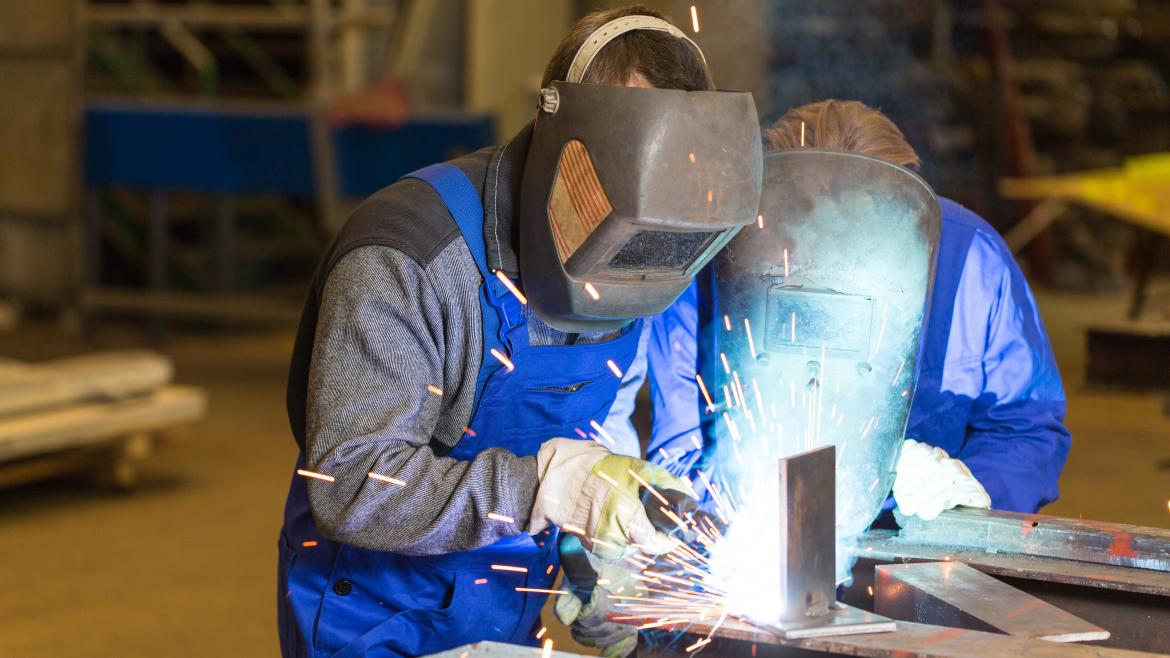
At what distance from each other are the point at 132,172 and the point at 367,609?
5.73 m

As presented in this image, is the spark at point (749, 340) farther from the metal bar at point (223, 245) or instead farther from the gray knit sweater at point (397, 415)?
the metal bar at point (223, 245)

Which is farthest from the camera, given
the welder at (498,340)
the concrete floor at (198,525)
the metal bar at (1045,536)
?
the concrete floor at (198,525)

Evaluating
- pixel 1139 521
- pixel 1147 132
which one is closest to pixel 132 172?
pixel 1139 521

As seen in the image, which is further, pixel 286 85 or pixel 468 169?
pixel 286 85

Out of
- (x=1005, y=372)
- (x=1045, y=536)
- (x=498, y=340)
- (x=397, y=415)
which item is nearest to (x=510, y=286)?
(x=498, y=340)

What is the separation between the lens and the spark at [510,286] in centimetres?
165

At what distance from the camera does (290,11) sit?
8016 mm

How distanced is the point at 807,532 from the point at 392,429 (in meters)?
0.49

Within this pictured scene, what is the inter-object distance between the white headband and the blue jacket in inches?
21.2

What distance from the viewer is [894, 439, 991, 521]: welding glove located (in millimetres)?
1767

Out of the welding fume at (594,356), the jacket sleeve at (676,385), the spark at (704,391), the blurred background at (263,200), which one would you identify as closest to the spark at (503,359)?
the welding fume at (594,356)

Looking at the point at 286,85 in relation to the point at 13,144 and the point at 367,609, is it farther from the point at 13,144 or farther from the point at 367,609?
the point at 367,609

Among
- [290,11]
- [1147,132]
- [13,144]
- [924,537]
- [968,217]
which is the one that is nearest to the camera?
[924,537]

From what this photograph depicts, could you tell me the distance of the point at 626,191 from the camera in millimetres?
1432
